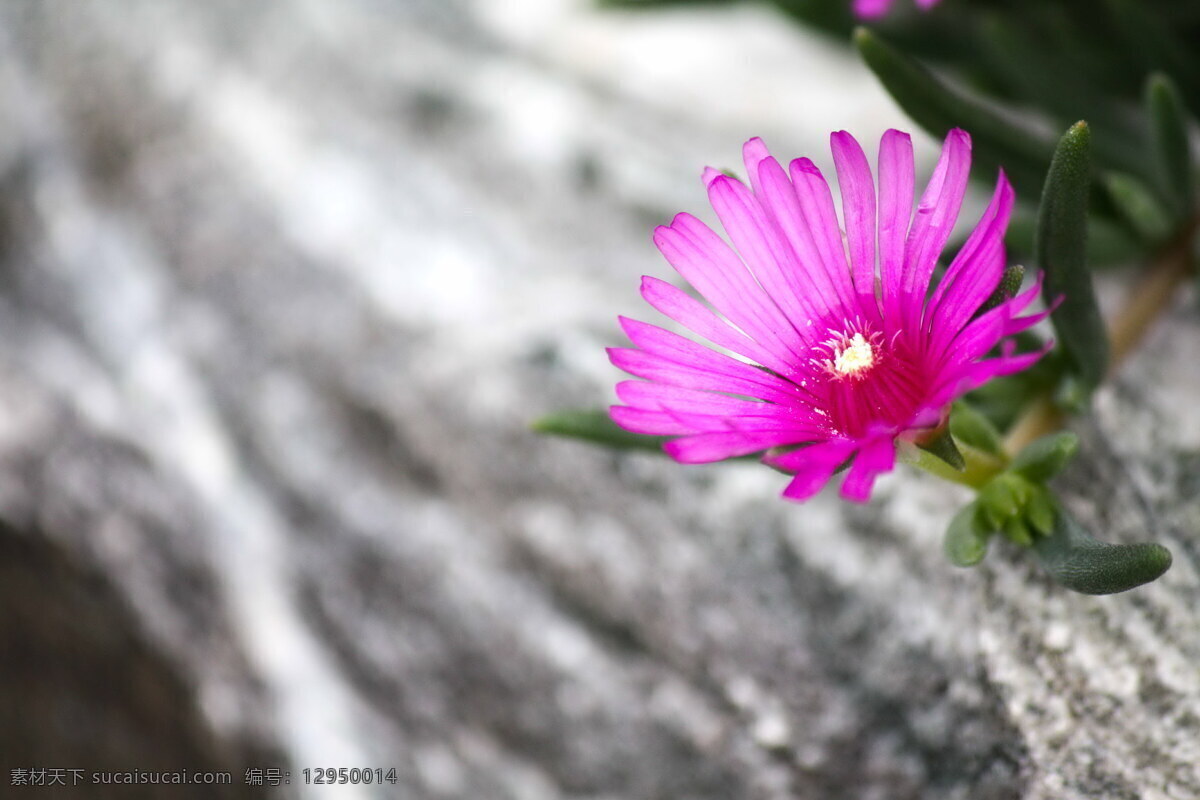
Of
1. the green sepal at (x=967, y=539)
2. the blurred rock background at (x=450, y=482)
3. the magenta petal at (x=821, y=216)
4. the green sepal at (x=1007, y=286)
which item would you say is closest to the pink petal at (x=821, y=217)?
Result: the magenta petal at (x=821, y=216)

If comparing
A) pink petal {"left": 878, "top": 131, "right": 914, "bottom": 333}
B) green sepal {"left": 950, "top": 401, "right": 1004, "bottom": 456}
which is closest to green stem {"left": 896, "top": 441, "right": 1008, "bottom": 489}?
green sepal {"left": 950, "top": 401, "right": 1004, "bottom": 456}

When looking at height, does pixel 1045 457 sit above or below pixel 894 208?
below

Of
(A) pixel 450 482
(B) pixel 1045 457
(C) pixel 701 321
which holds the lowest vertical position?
(B) pixel 1045 457

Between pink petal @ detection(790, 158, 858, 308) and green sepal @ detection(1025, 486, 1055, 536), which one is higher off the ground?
pink petal @ detection(790, 158, 858, 308)

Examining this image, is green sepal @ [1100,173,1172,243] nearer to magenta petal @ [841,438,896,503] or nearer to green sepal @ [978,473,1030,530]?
green sepal @ [978,473,1030,530]

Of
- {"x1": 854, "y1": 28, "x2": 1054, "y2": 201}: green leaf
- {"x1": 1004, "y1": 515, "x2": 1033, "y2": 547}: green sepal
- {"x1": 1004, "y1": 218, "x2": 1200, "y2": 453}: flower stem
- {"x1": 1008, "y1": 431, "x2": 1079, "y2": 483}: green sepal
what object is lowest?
{"x1": 1004, "y1": 515, "x2": 1033, "y2": 547}: green sepal

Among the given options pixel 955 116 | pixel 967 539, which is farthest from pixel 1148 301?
pixel 967 539

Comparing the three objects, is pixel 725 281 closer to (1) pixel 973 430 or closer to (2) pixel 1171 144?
(1) pixel 973 430

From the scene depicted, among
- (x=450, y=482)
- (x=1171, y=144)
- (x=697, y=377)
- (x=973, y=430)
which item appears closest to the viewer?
(x=697, y=377)
